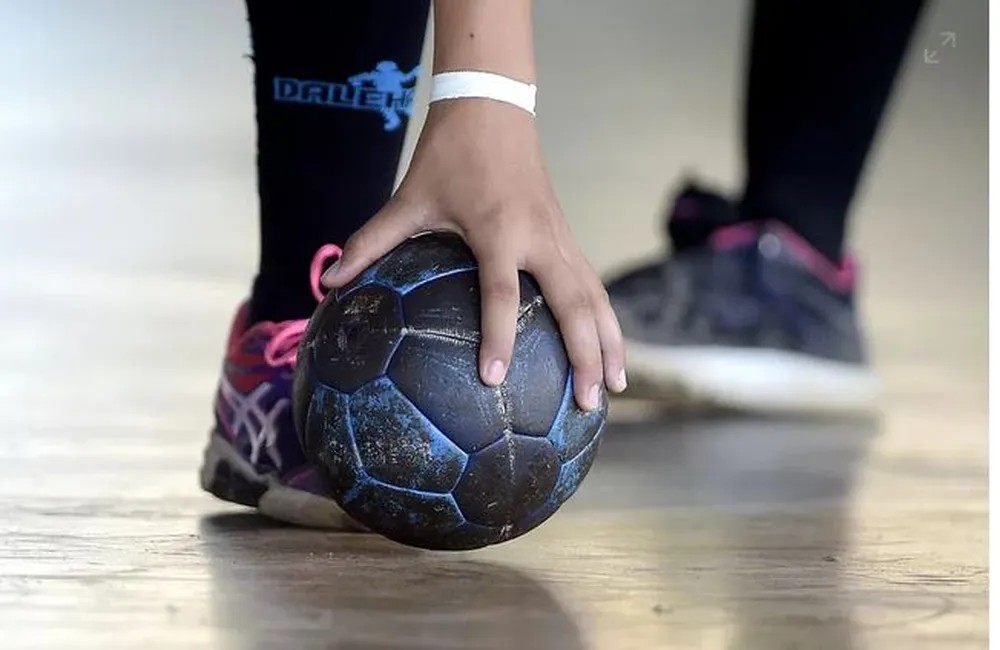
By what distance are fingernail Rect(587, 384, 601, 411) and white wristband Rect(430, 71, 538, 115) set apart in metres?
0.21

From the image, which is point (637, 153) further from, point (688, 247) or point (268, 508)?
point (268, 508)

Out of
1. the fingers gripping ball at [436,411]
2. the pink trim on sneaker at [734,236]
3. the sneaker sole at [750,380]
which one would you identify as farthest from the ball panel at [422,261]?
the pink trim on sneaker at [734,236]

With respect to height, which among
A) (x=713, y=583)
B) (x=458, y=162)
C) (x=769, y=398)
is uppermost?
(x=458, y=162)

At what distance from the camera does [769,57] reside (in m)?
2.29

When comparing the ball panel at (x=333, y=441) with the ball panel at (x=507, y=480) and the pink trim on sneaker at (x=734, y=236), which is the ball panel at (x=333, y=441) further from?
the pink trim on sneaker at (x=734, y=236)

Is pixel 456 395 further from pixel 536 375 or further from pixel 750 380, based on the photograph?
pixel 750 380

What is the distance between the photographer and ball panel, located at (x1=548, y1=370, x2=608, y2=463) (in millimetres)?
1124

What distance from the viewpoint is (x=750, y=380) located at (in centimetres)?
212

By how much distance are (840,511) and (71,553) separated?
2.22ft

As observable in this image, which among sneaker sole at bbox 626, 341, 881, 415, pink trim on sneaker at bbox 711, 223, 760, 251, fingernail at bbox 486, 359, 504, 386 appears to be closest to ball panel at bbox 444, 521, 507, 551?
fingernail at bbox 486, 359, 504, 386

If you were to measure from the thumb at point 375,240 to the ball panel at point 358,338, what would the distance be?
0.9 inches

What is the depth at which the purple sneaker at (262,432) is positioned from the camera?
1.33 meters

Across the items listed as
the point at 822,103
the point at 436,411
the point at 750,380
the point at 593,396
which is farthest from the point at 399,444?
the point at 822,103

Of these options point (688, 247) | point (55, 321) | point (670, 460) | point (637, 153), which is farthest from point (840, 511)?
point (637, 153)
